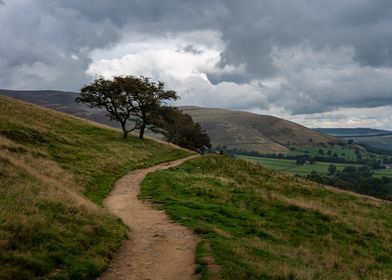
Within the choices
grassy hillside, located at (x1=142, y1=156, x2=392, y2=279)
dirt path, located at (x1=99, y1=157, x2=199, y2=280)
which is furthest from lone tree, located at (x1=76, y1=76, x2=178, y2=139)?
dirt path, located at (x1=99, y1=157, x2=199, y2=280)

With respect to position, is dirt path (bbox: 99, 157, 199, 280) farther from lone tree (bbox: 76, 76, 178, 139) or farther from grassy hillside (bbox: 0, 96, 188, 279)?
lone tree (bbox: 76, 76, 178, 139)

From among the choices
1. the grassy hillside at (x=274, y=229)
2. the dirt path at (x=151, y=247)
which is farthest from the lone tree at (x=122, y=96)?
the dirt path at (x=151, y=247)

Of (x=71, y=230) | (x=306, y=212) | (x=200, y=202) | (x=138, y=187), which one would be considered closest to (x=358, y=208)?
(x=306, y=212)

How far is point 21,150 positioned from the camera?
31000mm

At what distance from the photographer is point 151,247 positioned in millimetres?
14945

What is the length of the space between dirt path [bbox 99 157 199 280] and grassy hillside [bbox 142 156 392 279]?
0.62 meters

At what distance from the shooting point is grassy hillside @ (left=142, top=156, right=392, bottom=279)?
13.3 meters

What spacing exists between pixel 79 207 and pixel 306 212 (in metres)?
17.3

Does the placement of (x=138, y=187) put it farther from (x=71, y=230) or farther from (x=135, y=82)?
(x=135, y=82)

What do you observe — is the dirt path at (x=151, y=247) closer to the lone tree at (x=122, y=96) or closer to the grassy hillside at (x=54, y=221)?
the grassy hillside at (x=54, y=221)

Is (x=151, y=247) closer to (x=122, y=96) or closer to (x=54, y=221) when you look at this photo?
(x=54, y=221)

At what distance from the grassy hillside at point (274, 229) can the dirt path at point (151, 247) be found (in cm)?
62

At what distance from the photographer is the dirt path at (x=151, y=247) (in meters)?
11.9

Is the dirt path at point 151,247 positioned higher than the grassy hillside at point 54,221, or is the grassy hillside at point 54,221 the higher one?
the grassy hillside at point 54,221
